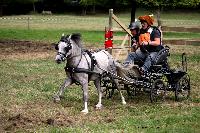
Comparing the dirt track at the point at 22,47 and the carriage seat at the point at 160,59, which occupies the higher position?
the carriage seat at the point at 160,59

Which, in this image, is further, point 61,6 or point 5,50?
point 61,6

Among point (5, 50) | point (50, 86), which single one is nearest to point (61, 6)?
point (5, 50)

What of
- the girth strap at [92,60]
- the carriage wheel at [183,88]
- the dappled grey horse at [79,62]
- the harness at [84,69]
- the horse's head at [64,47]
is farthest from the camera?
the carriage wheel at [183,88]

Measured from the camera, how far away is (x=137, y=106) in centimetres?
1277

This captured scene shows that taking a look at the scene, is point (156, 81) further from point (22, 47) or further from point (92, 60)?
point (22, 47)

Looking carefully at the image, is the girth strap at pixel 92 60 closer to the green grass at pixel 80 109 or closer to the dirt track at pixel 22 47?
the green grass at pixel 80 109

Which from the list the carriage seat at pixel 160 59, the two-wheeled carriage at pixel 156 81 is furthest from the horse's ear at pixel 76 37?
the carriage seat at pixel 160 59

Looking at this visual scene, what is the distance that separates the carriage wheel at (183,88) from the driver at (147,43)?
1.06 metres

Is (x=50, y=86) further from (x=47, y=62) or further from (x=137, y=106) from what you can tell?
(x=47, y=62)

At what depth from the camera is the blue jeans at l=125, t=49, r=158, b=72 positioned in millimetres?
13375

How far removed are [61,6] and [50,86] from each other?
71854mm

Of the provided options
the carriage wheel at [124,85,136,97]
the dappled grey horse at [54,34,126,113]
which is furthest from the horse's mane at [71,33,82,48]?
the carriage wheel at [124,85,136,97]

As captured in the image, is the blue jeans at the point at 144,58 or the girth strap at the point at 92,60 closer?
the girth strap at the point at 92,60

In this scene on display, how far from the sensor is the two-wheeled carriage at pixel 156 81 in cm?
1319
